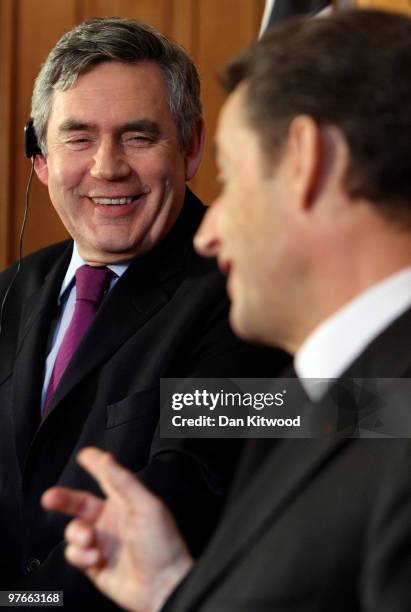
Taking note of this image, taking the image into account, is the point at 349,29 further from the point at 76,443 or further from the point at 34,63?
the point at 34,63

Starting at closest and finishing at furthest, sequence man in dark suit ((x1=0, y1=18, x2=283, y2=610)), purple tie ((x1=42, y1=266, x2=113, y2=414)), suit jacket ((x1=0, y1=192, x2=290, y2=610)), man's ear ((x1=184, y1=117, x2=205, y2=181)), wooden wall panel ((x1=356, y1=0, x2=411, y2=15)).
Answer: suit jacket ((x1=0, y1=192, x2=290, y2=610))
man in dark suit ((x1=0, y1=18, x2=283, y2=610))
purple tie ((x1=42, y1=266, x2=113, y2=414))
man's ear ((x1=184, y1=117, x2=205, y2=181))
wooden wall panel ((x1=356, y1=0, x2=411, y2=15))

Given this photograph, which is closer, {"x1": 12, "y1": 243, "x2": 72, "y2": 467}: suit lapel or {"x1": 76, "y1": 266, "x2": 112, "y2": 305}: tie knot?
{"x1": 12, "y1": 243, "x2": 72, "y2": 467}: suit lapel

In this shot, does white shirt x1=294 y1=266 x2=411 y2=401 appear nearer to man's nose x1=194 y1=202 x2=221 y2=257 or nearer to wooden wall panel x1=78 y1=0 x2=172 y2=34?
man's nose x1=194 y1=202 x2=221 y2=257

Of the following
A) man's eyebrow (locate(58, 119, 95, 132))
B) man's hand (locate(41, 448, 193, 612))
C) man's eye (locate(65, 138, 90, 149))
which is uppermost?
man's eyebrow (locate(58, 119, 95, 132))

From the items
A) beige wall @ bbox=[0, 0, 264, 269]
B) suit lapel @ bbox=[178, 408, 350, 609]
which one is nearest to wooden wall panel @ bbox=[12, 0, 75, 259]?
beige wall @ bbox=[0, 0, 264, 269]

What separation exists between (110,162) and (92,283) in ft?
0.76

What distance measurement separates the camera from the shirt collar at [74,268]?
2010 mm

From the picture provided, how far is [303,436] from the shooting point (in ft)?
3.27

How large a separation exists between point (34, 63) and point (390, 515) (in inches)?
102

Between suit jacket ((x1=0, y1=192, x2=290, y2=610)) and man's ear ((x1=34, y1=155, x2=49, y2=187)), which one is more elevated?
man's ear ((x1=34, y1=155, x2=49, y2=187))

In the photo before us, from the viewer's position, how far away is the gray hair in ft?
6.52

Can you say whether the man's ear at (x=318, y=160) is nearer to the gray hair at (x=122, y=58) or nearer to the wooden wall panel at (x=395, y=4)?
the gray hair at (x=122, y=58)

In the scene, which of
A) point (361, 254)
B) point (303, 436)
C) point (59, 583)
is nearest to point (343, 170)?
point (361, 254)

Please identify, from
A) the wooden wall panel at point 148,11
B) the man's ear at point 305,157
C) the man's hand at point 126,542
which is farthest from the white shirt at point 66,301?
the wooden wall panel at point 148,11
